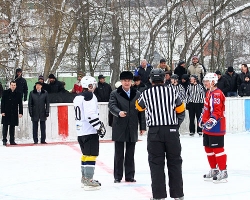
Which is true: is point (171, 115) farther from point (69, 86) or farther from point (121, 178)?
point (69, 86)

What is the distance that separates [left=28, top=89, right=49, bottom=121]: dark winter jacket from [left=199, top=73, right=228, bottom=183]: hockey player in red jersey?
6896 millimetres

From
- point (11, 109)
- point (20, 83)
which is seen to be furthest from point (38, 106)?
point (20, 83)

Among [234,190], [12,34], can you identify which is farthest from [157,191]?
[12,34]

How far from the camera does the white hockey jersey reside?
9.76 metres

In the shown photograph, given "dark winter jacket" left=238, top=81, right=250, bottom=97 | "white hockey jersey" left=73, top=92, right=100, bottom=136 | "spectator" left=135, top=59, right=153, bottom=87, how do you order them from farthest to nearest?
"dark winter jacket" left=238, top=81, right=250, bottom=97 → "spectator" left=135, top=59, right=153, bottom=87 → "white hockey jersey" left=73, top=92, right=100, bottom=136

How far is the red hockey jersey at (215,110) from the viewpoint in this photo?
1025 cm

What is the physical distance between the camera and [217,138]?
34.0 feet

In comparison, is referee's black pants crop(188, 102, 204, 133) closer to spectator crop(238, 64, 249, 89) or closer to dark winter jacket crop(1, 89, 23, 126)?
spectator crop(238, 64, 249, 89)

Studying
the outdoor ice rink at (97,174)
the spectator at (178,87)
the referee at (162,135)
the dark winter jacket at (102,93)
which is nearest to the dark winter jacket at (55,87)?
the dark winter jacket at (102,93)

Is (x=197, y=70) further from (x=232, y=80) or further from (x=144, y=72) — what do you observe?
(x=144, y=72)

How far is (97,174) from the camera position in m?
11.4

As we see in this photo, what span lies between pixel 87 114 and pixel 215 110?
1941 mm

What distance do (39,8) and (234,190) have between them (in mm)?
17293

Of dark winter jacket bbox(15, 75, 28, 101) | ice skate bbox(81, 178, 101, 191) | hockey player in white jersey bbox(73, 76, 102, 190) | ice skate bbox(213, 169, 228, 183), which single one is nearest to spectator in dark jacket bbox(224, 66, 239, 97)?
dark winter jacket bbox(15, 75, 28, 101)
